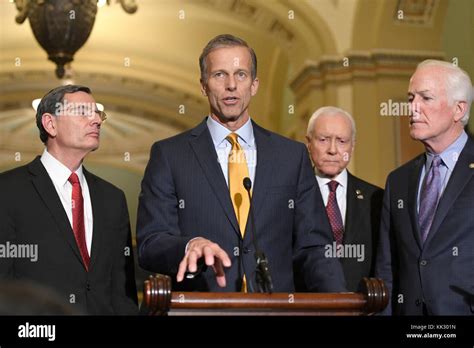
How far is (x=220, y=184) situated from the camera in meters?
3.60

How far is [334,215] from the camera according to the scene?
442 centimetres

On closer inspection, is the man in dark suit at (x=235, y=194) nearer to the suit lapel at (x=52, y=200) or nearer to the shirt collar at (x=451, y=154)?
the suit lapel at (x=52, y=200)

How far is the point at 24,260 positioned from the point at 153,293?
3.42 ft

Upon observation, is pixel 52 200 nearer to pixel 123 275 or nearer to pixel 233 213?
pixel 123 275

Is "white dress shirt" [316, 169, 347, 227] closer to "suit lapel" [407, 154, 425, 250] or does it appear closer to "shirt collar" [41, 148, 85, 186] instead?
"suit lapel" [407, 154, 425, 250]

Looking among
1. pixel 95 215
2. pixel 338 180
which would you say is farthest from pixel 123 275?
pixel 338 180

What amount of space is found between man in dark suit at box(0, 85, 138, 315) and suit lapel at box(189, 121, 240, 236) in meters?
0.51

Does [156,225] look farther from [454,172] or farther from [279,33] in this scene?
[279,33]

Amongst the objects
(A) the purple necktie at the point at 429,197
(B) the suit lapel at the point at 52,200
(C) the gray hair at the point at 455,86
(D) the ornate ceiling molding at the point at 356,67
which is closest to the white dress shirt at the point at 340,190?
(A) the purple necktie at the point at 429,197

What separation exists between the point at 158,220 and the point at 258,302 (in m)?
0.65

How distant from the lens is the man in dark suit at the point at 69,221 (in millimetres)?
Result: 3811

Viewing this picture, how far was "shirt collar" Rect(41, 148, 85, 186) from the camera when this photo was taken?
3.98 metres

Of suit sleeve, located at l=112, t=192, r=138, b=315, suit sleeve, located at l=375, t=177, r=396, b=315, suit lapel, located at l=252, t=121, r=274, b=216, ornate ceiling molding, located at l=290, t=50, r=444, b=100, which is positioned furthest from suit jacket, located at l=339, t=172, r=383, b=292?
ornate ceiling molding, located at l=290, t=50, r=444, b=100
